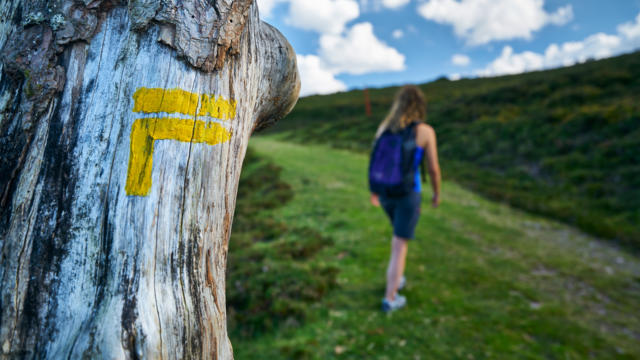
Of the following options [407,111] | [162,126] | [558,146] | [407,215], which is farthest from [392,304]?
[558,146]

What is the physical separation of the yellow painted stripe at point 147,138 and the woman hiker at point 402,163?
10.6ft

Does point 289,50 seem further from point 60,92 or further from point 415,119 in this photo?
point 415,119

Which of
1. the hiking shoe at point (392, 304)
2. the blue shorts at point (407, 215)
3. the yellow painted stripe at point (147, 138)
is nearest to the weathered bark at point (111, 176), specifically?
the yellow painted stripe at point (147, 138)

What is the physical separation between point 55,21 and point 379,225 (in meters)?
7.64

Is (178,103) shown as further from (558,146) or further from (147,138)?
(558,146)

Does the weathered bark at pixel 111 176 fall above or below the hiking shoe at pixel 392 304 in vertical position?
above

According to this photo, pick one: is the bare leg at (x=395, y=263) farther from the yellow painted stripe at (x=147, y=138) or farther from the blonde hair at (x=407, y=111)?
the yellow painted stripe at (x=147, y=138)

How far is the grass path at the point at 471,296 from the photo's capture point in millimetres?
4180

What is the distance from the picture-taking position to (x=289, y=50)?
1878 mm

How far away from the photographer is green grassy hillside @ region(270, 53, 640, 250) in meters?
10.5

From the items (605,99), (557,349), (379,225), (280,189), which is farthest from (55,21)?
(605,99)

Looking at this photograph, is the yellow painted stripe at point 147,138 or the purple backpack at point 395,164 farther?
the purple backpack at point 395,164

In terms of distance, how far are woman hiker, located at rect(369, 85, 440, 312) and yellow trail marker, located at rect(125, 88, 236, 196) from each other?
317cm

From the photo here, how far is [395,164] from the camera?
14.0 feet
